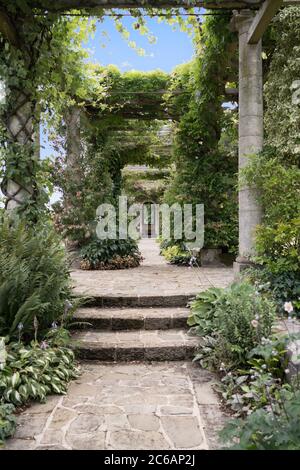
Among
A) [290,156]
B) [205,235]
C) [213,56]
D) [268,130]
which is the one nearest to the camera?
[290,156]

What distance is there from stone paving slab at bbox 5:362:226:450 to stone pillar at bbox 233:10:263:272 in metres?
2.26

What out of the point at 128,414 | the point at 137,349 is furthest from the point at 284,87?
the point at 128,414

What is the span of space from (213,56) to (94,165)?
3.32 meters

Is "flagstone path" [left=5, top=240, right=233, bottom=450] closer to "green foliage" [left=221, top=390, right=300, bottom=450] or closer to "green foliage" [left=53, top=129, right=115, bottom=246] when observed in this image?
"green foliage" [left=221, top=390, right=300, bottom=450]

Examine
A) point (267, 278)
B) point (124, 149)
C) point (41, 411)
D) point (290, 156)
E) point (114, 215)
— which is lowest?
point (41, 411)

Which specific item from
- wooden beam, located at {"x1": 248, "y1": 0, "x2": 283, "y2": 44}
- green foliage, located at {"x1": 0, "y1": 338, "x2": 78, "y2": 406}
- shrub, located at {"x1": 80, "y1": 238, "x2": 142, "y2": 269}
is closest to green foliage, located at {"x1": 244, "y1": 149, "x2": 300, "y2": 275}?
wooden beam, located at {"x1": 248, "y1": 0, "x2": 283, "y2": 44}

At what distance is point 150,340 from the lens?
156 inches

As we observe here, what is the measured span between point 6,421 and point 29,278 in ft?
4.62

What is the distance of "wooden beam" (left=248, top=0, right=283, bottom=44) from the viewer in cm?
437

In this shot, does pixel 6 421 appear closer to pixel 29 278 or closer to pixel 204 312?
pixel 29 278

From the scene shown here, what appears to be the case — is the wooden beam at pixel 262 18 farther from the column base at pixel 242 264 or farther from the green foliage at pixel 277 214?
the column base at pixel 242 264

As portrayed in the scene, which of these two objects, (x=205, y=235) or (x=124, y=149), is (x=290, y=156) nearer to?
(x=205, y=235)

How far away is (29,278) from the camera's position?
3.60m
